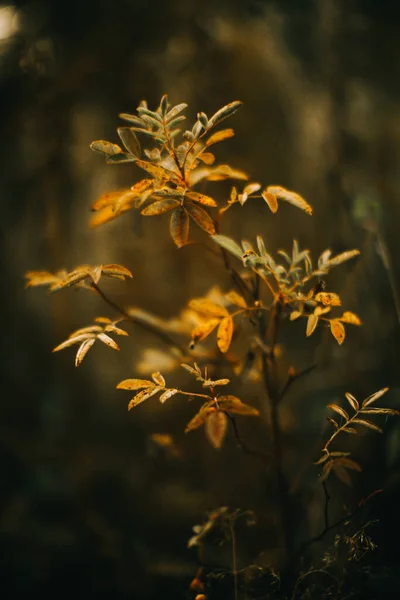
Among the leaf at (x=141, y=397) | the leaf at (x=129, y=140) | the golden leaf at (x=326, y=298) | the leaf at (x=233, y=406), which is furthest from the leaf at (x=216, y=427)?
the leaf at (x=129, y=140)

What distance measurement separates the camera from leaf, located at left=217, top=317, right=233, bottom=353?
2.43 ft

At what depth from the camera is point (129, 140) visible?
26.9 inches

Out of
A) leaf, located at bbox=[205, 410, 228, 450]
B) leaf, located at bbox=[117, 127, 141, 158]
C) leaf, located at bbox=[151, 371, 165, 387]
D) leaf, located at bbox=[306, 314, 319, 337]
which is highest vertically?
leaf, located at bbox=[117, 127, 141, 158]

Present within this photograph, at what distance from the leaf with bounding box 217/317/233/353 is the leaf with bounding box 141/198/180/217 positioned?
7.9 inches

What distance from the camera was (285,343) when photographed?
1223 millimetres

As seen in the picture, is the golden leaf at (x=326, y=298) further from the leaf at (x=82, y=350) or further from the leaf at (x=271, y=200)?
the leaf at (x=82, y=350)

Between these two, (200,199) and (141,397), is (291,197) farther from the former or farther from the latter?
(141,397)

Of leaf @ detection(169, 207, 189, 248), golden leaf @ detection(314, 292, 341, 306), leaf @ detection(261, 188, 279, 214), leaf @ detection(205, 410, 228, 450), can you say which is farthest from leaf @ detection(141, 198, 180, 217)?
leaf @ detection(205, 410, 228, 450)

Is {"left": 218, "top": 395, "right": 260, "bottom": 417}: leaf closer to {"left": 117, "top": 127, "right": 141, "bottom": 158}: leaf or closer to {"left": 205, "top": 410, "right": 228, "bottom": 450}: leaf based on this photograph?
{"left": 205, "top": 410, "right": 228, "bottom": 450}: leaf

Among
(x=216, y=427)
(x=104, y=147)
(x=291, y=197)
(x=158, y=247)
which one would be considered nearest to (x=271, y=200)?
(x=291, y=197)

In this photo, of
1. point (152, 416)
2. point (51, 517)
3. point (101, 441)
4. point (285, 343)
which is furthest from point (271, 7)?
point (51, 517)

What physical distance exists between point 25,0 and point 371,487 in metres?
1.41

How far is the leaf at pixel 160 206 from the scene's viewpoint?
2.17 feet

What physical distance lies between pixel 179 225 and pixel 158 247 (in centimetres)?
56
